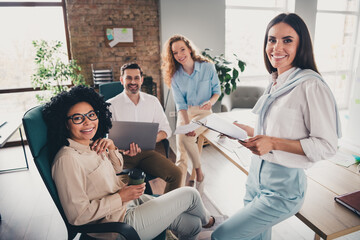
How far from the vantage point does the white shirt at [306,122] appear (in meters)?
1.04

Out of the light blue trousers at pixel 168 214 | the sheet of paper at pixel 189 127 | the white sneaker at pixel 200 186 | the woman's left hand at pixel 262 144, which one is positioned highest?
the woman's left hand at pixel 262 144

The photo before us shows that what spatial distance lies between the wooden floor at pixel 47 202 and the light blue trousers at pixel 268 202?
101cm

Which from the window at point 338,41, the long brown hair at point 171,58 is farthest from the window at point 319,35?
the long brown hair at point 171,58

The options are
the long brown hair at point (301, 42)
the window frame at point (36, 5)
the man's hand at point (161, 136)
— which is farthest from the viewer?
the window frame at point (36, 5)

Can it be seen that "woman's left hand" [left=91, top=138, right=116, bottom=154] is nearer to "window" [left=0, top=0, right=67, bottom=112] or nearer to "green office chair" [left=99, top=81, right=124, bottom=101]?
"green office chair" [left=99, top=81, right=124, bottom=101]

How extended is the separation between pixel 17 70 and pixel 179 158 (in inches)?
128

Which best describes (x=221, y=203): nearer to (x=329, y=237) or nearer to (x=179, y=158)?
(x=179, y=158)

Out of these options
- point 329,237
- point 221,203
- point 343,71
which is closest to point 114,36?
point 221,203

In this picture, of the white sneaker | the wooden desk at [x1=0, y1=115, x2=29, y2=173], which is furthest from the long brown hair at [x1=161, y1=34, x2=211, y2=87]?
the wooden desk at [x1=0, y1=115, x2=29, y2=173]

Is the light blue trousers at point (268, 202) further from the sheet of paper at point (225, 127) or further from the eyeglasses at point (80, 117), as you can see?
the eyeglasses at point (80, 117)

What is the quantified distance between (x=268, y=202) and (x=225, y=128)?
1.35 feet

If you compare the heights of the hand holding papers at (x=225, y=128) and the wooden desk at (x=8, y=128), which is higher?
the hand holding papers at (x=225, y=128)

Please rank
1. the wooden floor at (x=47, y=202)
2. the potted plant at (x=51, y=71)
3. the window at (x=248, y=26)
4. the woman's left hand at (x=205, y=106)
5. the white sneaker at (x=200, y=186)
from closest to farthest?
1. the wooden floor at (x=47, y=202)
2. the woman's left hand at (x=205, y=106)
3. the white sneaker at (x=200, y=186)
4. the potted plant at (x=51, y=71)
5. the window at (x=248, y=26)

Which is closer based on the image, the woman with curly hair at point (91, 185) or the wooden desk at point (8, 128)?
the woman with curly hair at point (91, 185)
